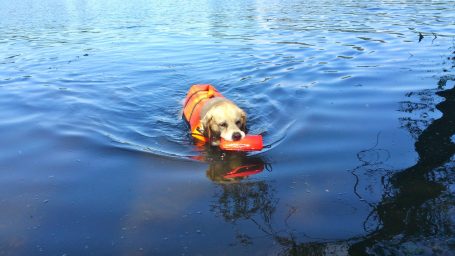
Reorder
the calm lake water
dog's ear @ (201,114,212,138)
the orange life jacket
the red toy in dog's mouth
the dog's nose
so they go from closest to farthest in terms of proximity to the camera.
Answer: the calm lake water, the red toy in dog's mouth, the dog's nose, dog's ear @ (201,114,212,138), the orange life jacket

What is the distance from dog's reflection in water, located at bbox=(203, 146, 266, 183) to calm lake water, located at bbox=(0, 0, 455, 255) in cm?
3

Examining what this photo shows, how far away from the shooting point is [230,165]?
582 cm

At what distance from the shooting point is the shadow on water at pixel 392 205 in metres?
3.67

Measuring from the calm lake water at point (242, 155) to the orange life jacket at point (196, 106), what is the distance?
229 mm

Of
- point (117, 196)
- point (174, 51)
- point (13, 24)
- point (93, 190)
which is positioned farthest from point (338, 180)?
point (13, 24)

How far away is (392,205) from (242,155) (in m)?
2.34

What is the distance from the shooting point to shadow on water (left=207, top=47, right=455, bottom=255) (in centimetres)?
367

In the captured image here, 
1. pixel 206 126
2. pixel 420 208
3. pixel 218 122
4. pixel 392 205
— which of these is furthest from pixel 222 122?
pixel 420 208

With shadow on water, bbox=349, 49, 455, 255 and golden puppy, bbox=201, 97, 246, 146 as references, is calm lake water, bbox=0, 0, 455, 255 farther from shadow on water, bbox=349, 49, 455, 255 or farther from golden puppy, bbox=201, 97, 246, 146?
golden puppy, bbox=201, 97, 246, 146

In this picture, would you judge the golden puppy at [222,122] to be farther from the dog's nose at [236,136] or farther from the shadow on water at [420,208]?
the shadow on water at [420,208]

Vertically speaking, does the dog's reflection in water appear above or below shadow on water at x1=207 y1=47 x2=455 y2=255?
below

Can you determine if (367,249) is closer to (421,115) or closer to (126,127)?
(421,115)

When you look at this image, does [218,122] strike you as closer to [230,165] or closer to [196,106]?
[230,165]

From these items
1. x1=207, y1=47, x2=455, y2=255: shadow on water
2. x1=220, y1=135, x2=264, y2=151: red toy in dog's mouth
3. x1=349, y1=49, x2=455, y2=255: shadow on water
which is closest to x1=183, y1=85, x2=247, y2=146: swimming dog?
x1=220, y1=135, x2=264, y2=151: red toy in dog's mouth
